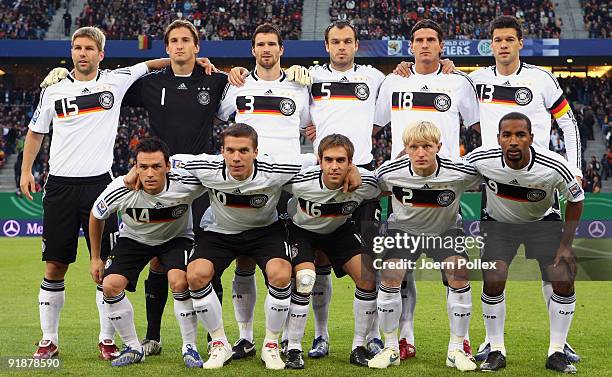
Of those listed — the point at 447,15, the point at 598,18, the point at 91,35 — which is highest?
the point at 598,18

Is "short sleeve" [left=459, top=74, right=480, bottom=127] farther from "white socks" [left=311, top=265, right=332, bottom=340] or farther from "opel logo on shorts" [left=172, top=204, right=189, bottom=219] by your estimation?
"opel logo on shorts" [left=172, top=204, right=189, bottom=219]

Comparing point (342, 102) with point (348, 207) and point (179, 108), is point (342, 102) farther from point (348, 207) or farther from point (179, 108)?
point (179, 108)

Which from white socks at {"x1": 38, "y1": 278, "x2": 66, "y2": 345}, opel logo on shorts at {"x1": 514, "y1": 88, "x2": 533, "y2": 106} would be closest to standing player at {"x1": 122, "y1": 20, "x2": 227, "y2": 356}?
white socks at {"x1": 38, "y1": 278, "x2": 66, "y2": 345}

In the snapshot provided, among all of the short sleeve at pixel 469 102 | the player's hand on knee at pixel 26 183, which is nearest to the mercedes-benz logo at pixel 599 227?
the short sleeve at pixel 469 102

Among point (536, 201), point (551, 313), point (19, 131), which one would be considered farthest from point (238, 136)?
point (19, 131)

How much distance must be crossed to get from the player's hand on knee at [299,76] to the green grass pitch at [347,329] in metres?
1.91

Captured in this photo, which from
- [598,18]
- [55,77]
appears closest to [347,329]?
[55,77]

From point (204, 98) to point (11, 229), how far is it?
57.0 feet

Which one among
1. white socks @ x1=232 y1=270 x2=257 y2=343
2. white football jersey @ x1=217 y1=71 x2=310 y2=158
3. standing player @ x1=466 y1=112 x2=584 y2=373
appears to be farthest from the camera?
white football jersey @ x1=217 y1=71 x2=310 y2=158

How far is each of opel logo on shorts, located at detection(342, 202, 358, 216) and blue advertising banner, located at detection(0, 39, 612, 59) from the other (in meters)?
27.9

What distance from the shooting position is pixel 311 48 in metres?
36.0

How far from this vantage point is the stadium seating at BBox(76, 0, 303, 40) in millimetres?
37156

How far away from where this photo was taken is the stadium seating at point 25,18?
122 ft

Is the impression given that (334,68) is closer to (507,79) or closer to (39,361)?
(507,79)
